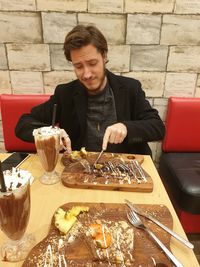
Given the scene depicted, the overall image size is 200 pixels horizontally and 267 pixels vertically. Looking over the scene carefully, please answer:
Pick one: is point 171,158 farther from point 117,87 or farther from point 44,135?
point 44,135

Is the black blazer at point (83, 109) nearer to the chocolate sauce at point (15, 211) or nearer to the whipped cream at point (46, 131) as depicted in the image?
the whipped cream at point (46, 131)

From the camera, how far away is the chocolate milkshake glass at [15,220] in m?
0.68

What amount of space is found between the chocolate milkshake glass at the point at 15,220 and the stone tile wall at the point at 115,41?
60.6 inches

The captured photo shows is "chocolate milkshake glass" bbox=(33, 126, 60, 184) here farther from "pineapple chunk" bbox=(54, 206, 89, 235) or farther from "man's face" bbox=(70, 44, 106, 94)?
"man's face" bbox=(70, 44, 106, 94)

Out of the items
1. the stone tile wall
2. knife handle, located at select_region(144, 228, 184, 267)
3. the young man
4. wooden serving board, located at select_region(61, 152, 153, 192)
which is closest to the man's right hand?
wooden serving board, located at select_region(61, 152, 153, 192)

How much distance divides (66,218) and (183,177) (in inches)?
46.2

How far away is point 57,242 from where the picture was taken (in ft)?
2.47

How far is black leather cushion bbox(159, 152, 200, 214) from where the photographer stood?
5.50ft

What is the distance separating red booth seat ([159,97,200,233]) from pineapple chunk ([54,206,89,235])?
102 cm

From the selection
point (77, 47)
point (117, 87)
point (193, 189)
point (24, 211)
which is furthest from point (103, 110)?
point (24, 211)

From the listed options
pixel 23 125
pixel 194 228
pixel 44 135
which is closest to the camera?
pixel 44 135

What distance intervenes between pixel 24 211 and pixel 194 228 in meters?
1.53

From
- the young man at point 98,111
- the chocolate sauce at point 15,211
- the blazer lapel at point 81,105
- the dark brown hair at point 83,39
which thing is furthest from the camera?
the blazer lapel at point 81,105

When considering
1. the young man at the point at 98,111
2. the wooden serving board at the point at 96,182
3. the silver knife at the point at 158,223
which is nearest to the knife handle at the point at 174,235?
the silver knife at the point at 158,223
